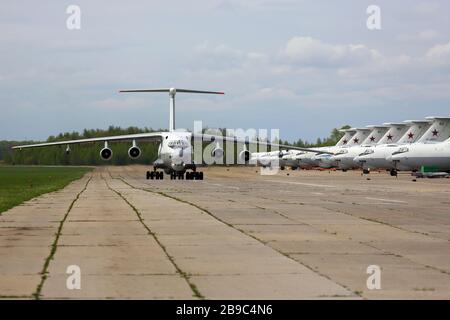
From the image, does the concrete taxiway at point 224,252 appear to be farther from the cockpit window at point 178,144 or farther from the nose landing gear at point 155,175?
the nose landing gear at point 155,175

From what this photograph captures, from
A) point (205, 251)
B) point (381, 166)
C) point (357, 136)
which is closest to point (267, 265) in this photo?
point (205, 251)

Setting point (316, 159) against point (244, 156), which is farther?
point (316, 159)

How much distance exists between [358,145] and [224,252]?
102m

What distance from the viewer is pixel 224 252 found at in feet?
46.7

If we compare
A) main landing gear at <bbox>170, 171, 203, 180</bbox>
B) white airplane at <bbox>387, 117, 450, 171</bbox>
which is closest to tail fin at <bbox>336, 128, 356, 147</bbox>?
white airplane at <bbox>387, 117, 450, 171</bbox>

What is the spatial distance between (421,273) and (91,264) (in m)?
4.91

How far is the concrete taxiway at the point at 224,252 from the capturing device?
10.4 metres

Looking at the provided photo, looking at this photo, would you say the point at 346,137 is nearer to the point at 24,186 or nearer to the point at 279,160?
the point at 279,160

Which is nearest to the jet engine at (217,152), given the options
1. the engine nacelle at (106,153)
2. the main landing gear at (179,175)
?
the main landing gear at (179,175)

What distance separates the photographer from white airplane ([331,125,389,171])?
99875 millimetres

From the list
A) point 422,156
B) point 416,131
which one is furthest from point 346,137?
point 422,156

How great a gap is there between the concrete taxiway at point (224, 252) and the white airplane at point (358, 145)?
7481 centimetres

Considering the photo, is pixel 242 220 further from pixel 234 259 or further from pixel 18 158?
pixel 18 158

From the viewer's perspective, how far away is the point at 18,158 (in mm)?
149125
